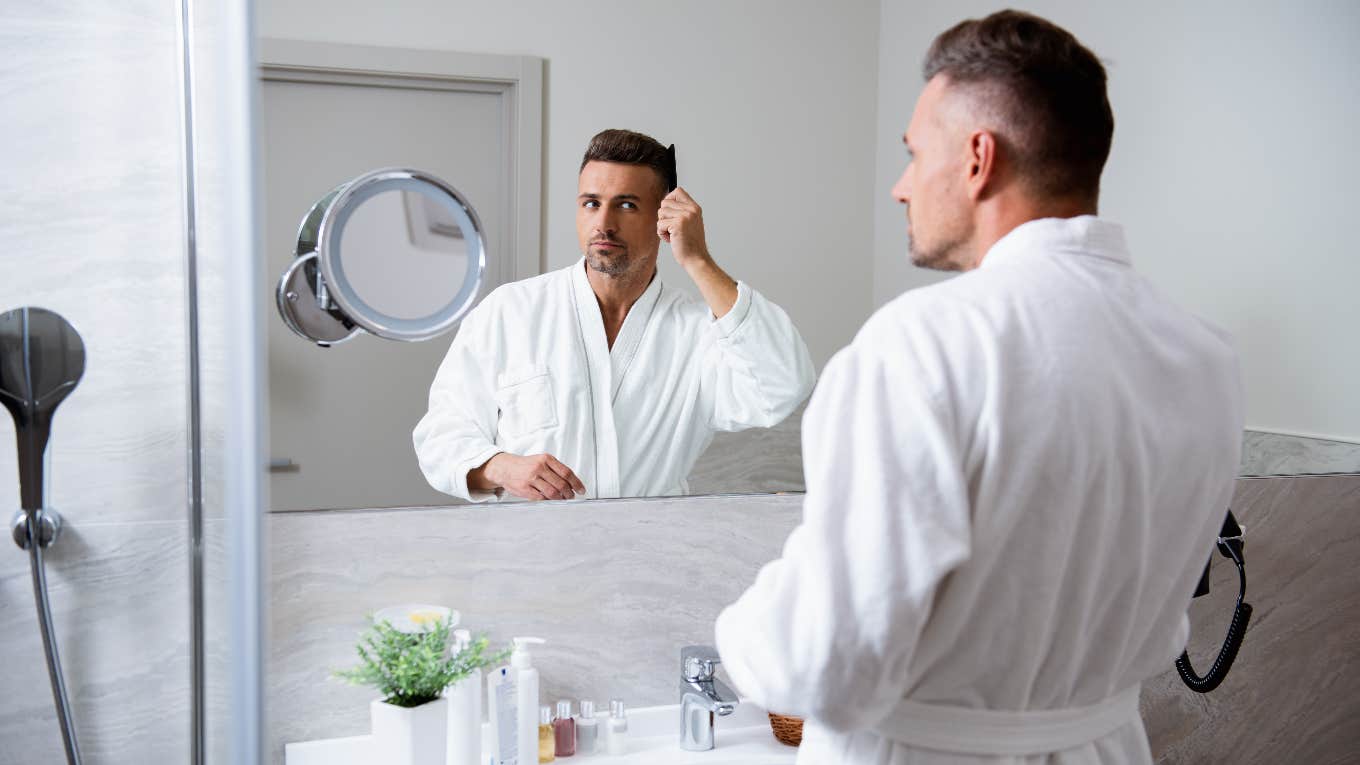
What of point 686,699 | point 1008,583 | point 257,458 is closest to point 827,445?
point 1008,583

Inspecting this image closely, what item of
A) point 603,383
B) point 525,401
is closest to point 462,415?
point 525,401

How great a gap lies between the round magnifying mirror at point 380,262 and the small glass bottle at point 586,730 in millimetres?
815

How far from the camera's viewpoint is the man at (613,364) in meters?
1.42

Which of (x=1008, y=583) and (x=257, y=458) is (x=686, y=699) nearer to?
(x=1008, y=583)

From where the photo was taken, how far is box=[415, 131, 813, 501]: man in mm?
1425

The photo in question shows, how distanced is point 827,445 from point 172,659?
0.50m

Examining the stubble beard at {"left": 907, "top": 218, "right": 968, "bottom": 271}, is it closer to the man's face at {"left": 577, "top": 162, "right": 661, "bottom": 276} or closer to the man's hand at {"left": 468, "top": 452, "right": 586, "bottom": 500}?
the man's face at {"left": 577, "top": 162, "right": 661, "bottom": 276}

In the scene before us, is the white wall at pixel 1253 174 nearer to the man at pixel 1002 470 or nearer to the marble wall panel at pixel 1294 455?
the marble wall panel at pixel 1294 455

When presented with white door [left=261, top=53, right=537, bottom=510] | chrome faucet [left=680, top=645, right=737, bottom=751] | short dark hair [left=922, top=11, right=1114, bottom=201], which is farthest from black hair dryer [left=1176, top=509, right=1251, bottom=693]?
white door [left=261, top=53, right=537, bottom=510]

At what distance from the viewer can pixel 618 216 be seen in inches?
58.2

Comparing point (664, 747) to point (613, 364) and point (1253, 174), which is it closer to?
point (613, 364)

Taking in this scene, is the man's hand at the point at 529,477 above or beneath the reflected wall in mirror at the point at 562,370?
beneath

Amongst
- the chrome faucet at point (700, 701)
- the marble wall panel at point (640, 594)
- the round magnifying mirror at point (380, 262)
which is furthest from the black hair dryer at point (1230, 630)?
the round magnifying mirror at point (380, 262)

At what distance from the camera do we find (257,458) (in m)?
0.63
